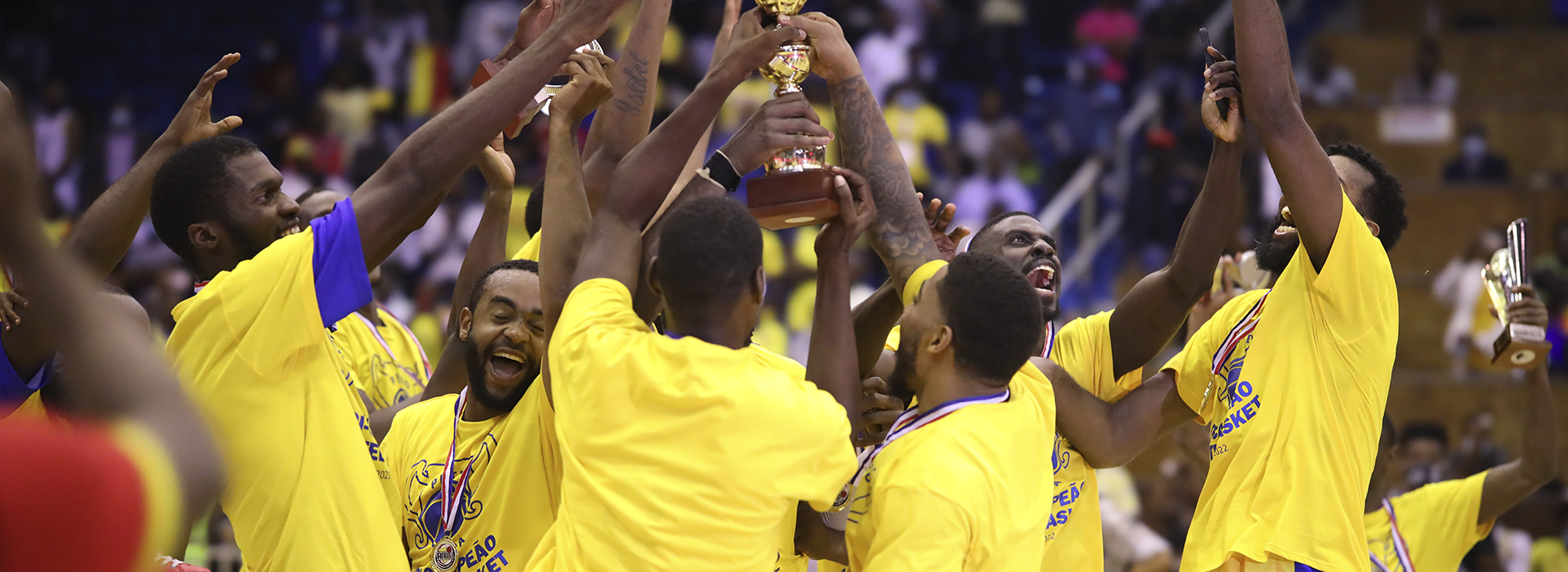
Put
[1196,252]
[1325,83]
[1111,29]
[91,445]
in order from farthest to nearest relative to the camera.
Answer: [1111,29], [1325,83], [1196,252], [91,445]

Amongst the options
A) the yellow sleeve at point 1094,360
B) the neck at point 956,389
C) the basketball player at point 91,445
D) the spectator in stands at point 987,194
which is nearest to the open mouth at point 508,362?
the neck at point 956,389

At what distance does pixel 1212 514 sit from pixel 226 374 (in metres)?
3.06

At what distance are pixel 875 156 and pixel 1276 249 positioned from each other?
4.92ft

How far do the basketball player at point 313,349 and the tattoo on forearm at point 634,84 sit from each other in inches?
12.1

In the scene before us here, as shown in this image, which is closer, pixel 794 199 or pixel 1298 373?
pixel 794 199

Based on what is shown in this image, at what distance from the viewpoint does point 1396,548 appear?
253 inches

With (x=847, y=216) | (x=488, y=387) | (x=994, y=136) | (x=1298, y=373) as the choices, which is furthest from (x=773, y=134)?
(x=994, y=136)

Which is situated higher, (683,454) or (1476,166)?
(683,454)

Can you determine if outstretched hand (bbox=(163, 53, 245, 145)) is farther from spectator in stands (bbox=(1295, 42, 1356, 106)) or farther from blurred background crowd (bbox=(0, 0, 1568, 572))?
spectator in stands (bbox=(1295, 42, 1356, 106))

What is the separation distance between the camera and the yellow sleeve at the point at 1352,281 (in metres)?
4.09

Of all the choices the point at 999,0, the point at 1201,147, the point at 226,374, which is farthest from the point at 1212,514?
the point at 999,0

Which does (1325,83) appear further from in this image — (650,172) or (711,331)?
(711,331)

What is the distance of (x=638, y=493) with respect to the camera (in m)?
3.22

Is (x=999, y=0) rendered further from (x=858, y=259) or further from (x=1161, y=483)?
(x=1161, y=483)
